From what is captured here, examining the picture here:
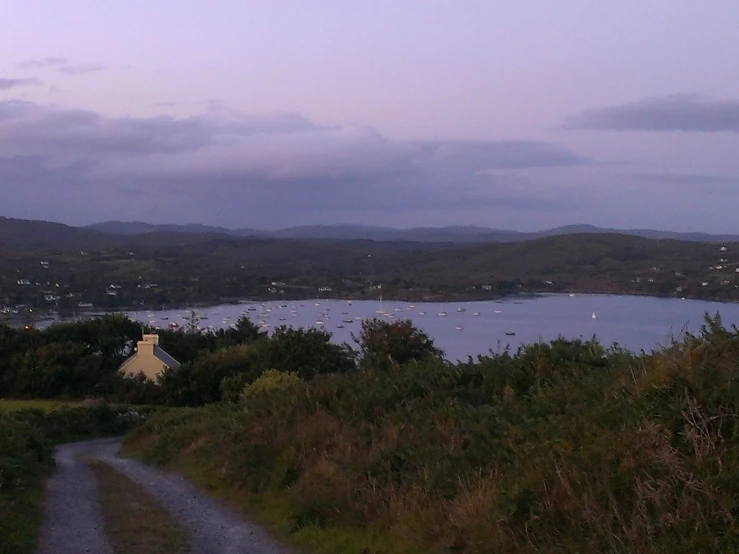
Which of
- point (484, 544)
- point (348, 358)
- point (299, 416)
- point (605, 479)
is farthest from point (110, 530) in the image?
point (348, 358)

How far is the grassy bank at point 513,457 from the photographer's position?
6062mm

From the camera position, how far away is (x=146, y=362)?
46.4 m

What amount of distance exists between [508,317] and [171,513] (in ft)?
91.0

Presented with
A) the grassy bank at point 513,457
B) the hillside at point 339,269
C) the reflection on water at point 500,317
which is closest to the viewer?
the grassy bank at point 513,457

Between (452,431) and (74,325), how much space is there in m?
43.9

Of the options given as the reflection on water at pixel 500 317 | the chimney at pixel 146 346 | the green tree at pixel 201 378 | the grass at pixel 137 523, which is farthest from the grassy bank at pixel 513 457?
the chimney at pixel 146 346

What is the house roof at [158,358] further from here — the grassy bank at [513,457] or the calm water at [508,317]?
the grassy bank at [513,457]

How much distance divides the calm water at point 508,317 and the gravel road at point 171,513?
5818 mm

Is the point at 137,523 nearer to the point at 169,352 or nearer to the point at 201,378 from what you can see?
the point at 201,378

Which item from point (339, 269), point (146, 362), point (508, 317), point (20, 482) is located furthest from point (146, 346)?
point (20, 482)

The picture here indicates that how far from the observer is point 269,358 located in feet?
122

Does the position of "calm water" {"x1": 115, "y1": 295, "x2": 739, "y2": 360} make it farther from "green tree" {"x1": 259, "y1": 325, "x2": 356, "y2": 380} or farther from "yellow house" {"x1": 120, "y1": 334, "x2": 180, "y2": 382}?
"yellow house" {"x1": 120, "y1": 334, "x2": 180, "y2": 382}

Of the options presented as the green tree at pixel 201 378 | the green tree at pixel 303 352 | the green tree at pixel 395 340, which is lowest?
the green tree at pixel 201 378

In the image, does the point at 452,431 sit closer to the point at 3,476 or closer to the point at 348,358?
the point at 3,476
